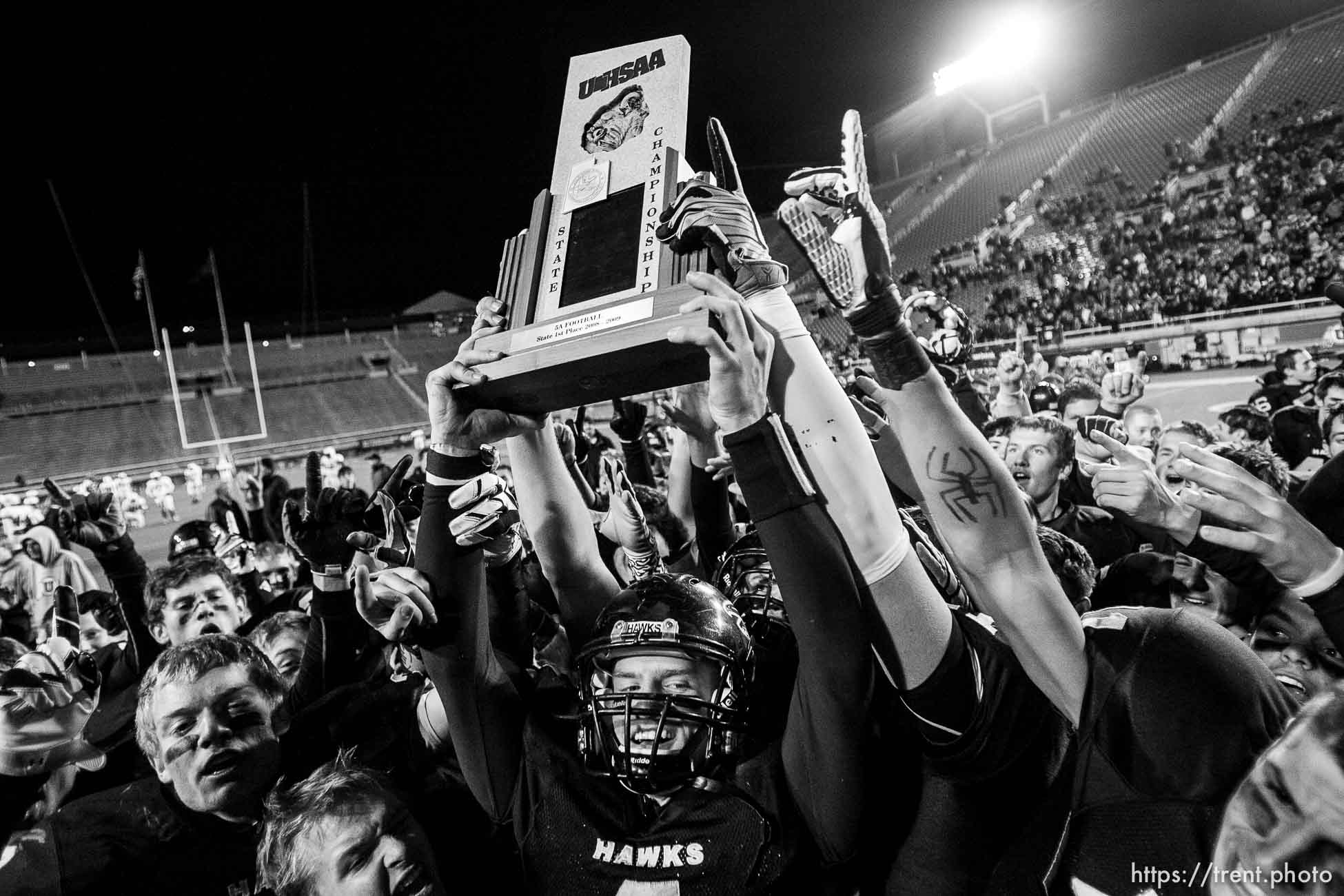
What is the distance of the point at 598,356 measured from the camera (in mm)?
1563

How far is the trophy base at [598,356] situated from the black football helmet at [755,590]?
0.58 meters

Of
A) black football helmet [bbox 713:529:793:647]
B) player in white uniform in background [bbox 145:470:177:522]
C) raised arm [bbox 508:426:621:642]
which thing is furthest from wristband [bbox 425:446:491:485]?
player in white uniform in background [bbox 145:470:177:522]

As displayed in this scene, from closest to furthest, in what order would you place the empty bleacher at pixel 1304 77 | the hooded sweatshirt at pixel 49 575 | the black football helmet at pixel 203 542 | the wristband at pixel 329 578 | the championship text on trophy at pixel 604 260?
1. the championship text on trophy at pixel 604 260
2. the wristband at pixel 329 578
3. the black football helmet at pixel 203 542
4. the hooded sweatshirt at pixel 49 575
5. the empty bleacher at pixel 1304 77

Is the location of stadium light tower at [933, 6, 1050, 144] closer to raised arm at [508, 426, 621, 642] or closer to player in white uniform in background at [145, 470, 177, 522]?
player in white uniform in background at [145, 470, 177, 522]

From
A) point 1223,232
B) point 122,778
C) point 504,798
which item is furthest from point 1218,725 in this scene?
point 1223,232

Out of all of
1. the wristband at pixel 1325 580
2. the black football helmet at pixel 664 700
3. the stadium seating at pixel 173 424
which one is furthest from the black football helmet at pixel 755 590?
Answer: the stadium seating at pixel 173 424

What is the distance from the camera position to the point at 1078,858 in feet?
4.42

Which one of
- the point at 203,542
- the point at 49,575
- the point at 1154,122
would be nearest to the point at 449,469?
the point at 203,542

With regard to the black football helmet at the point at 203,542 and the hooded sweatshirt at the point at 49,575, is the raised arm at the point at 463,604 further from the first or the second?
the hooded sweatshirt at the point at 49,575

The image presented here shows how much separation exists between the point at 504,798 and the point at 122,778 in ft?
4.43

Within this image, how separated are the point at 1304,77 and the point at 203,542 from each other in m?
30.2

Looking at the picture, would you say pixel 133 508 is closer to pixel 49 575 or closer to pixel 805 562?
pixel 49 575

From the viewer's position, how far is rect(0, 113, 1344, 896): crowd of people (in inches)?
53.1

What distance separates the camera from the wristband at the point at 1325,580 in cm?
133
